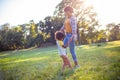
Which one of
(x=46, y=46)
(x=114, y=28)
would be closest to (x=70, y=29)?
(x=46, y=46)

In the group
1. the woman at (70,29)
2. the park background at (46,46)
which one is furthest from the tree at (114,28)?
the woman at (70,29)


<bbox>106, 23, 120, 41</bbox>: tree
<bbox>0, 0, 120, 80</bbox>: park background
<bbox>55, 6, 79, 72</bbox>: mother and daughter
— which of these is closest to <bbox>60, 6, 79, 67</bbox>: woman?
<bbox>55, 6, 79, 72</bbox>: mother and daughter

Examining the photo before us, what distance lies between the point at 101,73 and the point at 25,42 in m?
5.17

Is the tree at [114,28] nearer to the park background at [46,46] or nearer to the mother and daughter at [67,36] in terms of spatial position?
the park background at [46,46]

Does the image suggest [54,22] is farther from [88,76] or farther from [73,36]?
[88,76]

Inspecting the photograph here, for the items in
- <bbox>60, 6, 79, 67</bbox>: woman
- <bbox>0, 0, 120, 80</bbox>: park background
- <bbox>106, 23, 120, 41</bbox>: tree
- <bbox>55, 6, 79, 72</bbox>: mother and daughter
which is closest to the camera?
<bbox>0, 0, 120, 80</bbox>: park background

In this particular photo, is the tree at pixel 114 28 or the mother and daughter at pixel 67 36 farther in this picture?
the tree at pixel 114 28

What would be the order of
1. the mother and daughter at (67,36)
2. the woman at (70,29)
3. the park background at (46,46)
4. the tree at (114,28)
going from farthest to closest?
the tree at (114,28) → the woman at (70,29) → the mother and daughter at (67,36) → the park background at (46,46)

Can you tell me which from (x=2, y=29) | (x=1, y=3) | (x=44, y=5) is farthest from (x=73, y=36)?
(x=2, y=29)

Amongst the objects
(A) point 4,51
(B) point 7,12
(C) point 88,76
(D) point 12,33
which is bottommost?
(C) point 88,76

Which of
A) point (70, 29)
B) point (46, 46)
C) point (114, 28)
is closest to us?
point (70, 29)

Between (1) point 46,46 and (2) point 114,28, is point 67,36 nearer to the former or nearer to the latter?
(1) point 46,46

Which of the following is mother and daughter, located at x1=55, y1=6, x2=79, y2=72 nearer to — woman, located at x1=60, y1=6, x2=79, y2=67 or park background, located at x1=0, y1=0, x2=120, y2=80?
woman, located at x1=60, y1=6, x2=79, y2=67

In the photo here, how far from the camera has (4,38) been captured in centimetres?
805
